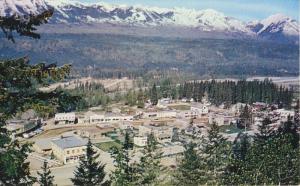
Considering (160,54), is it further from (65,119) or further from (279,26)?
(65,119)

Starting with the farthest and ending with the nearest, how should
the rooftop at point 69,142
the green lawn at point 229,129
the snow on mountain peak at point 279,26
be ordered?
the snow on mountain peak at point 279,26 < the green lawn at point 229,129 < the rooftop at point 69,142

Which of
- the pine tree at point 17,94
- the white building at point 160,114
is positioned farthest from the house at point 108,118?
the pine tree at point 17,94

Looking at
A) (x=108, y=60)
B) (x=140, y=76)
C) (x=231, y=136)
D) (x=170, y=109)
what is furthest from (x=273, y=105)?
(x=108, y=60)

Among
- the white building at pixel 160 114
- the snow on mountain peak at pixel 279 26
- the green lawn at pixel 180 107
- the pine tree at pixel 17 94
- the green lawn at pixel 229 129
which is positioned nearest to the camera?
the pine tree at pixel 17 94

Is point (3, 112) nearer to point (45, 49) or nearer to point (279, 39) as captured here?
point (45, 49)

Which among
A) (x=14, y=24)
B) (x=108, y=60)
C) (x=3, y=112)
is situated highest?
(x=14, y=24)

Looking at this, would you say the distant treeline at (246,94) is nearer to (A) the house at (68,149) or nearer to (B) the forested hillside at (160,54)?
(A) the house at (68,149)

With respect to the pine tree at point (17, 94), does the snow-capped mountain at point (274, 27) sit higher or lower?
lower

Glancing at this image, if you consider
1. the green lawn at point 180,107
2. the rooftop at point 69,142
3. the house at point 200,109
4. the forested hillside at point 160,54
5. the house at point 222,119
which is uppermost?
the rooftop at point 69,142

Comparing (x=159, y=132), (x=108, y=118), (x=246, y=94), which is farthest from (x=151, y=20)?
(x=159, y=132)

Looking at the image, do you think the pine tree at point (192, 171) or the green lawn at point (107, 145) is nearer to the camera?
the pine tree at point (192, 171)
